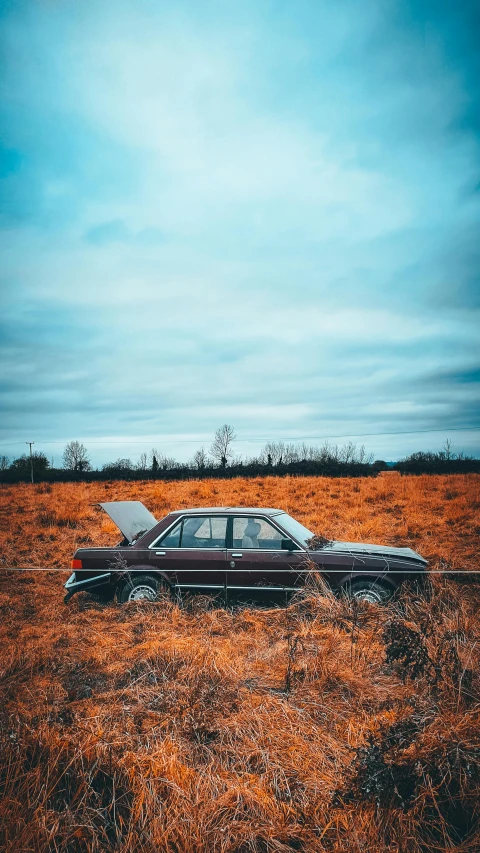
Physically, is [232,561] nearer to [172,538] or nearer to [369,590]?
[172,538]

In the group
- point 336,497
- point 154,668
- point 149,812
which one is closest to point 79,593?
point 154,668

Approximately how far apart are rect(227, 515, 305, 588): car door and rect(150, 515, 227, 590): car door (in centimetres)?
14

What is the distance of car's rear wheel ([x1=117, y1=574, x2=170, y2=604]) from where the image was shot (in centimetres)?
559

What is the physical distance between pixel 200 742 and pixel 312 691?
0.96 m

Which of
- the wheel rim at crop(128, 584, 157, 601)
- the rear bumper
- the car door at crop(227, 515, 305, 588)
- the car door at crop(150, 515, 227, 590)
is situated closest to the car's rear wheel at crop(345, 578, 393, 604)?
the car door at crop(227, 515, 305, 588)

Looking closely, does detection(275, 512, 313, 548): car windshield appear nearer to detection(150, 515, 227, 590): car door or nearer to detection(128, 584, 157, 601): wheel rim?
detection(150, 515, 227, 590): car door

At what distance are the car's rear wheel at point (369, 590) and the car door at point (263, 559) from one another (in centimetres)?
62

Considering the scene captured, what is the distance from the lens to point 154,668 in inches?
148

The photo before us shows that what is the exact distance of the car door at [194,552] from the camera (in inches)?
219

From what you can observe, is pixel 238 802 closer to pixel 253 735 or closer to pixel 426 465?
pixel 253 735

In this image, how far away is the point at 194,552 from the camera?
18.6 feet

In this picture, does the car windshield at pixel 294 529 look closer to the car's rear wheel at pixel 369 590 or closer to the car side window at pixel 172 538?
the car's rear wheel at pixel 369 590

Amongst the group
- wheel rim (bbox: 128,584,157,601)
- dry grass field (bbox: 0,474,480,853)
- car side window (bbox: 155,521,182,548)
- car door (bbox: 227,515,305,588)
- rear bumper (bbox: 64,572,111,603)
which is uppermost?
car side window (bbox: 155,521,182,548)

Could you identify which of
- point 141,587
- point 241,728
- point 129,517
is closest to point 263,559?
point 141,587
